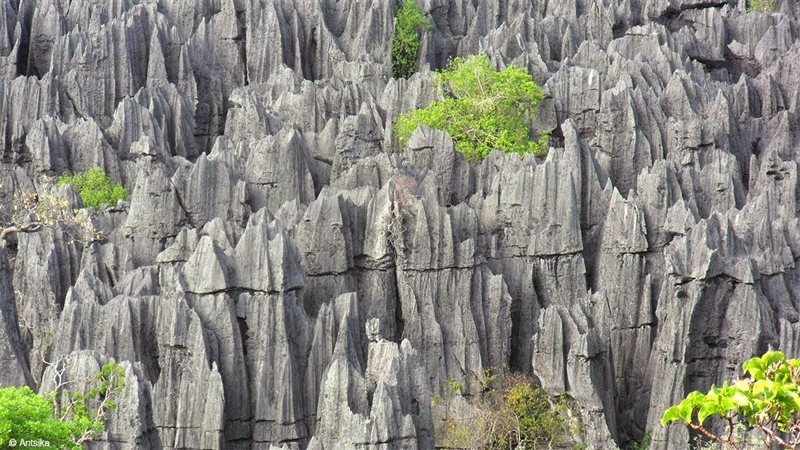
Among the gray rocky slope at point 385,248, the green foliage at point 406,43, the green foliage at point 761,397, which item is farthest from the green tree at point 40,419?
the green foliage at point 406,43

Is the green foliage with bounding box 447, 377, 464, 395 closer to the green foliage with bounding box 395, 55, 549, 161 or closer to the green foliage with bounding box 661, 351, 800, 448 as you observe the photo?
the green foliage with bounding box 395, 55, 549, 161

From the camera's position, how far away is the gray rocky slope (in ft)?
139

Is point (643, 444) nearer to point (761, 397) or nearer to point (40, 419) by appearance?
point (40, 419)

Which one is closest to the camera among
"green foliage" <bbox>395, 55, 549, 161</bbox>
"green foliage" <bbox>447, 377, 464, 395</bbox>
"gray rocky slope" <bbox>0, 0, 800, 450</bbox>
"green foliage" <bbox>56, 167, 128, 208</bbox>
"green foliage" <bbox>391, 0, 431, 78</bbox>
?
"gray rocky slope" <bbox>0, 0, 800, 450</bbox>

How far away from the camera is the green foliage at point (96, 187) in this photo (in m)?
54.3

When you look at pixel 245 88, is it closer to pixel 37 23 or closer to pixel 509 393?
pixel 37 23

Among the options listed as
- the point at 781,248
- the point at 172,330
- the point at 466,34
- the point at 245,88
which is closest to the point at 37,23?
the point at 245,88

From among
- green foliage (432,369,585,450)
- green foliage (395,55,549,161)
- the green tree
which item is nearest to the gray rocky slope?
green foliage (432,369,585,450)

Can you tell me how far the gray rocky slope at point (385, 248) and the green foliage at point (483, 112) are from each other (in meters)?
1.21

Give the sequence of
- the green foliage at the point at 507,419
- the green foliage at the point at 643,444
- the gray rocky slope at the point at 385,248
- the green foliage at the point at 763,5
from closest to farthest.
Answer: the gray rocky slope at the point at 385,248, the green foliage at the point at 507,419, the green foliage at the point at 643,444, the green foliage at the point at 763,5

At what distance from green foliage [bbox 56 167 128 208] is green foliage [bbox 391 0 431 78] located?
19160mm

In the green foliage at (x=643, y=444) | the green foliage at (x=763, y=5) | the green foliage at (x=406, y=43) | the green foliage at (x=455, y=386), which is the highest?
the green foliage at (x=763, y=5)

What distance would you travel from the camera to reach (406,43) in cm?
7081

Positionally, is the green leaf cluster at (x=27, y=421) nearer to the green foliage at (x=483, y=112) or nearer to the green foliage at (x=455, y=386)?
the green foliage at (x=455, y=386)
